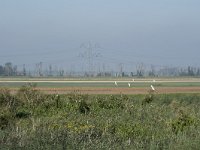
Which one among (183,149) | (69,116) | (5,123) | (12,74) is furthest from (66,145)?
(12,74)

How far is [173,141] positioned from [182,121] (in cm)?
723

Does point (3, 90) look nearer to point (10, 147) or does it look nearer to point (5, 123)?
point (5, 123)

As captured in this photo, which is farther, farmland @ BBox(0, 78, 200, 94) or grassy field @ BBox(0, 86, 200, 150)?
farmland @ BBox(0, 78, 200, 94)

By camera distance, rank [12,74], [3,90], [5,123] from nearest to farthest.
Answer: [5,123], [3,90], [12,74]

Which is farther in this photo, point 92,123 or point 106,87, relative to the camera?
point 106,87

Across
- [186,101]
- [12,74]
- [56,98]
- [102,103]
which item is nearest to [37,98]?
[56,98]

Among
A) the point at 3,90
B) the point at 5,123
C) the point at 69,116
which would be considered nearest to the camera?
the point at 5,123

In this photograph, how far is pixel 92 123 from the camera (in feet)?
62.2

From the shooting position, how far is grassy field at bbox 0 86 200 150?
433 inches

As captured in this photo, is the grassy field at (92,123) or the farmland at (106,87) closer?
the grassy field at (92,123)

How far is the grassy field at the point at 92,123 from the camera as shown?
11.0m

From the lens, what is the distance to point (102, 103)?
28625 millimetres

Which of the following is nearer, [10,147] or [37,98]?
[10,147]

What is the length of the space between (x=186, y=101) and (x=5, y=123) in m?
20.6
